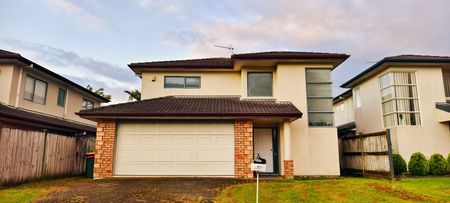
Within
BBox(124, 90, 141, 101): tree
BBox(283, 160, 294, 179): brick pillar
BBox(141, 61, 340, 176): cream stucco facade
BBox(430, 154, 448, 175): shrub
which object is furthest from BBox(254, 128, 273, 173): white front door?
BBox(124, 90, 141, 101): tree

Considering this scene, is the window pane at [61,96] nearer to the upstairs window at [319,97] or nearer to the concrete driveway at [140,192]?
the concrete driveway at [140,192]

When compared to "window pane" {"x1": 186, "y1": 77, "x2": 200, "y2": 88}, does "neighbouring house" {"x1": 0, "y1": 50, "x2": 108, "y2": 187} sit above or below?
below

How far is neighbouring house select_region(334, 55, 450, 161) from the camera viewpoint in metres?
13.4

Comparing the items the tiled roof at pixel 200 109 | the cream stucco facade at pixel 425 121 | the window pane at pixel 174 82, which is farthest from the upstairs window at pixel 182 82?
the cream stucco facade at pixel 425 121

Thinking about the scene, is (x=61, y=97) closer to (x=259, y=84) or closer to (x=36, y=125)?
(x=36, y=125)

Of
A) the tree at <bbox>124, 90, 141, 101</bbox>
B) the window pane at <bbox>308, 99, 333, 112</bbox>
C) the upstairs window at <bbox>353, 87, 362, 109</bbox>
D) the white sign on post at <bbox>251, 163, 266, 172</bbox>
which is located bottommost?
the white sign on post at <bbox>251, 163, 266, 172</bbox>

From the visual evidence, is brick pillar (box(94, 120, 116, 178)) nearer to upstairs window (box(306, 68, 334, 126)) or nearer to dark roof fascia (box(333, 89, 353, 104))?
upstairs window (box(306, 68, 334, 126))

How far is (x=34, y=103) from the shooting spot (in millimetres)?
16141

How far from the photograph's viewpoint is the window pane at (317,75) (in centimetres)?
1358

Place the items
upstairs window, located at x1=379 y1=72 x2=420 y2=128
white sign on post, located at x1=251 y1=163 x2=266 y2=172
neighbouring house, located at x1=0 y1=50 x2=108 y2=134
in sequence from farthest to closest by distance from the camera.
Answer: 1. neighbouring house, located at x1=0 y1=50 x2=108 y2=134
2. upstairs window, located at x1=379 y1=72 x2=420 y2=128
3. white sign on post, located at x1=251 y1=163 x2=266 y2=172

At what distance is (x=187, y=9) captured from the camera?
15008mm

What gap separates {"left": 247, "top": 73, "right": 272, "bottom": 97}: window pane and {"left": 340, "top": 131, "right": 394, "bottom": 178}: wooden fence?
16.4 feet

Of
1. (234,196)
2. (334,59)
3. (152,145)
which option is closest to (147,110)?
(152,145)

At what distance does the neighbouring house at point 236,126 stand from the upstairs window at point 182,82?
1.94 feet
